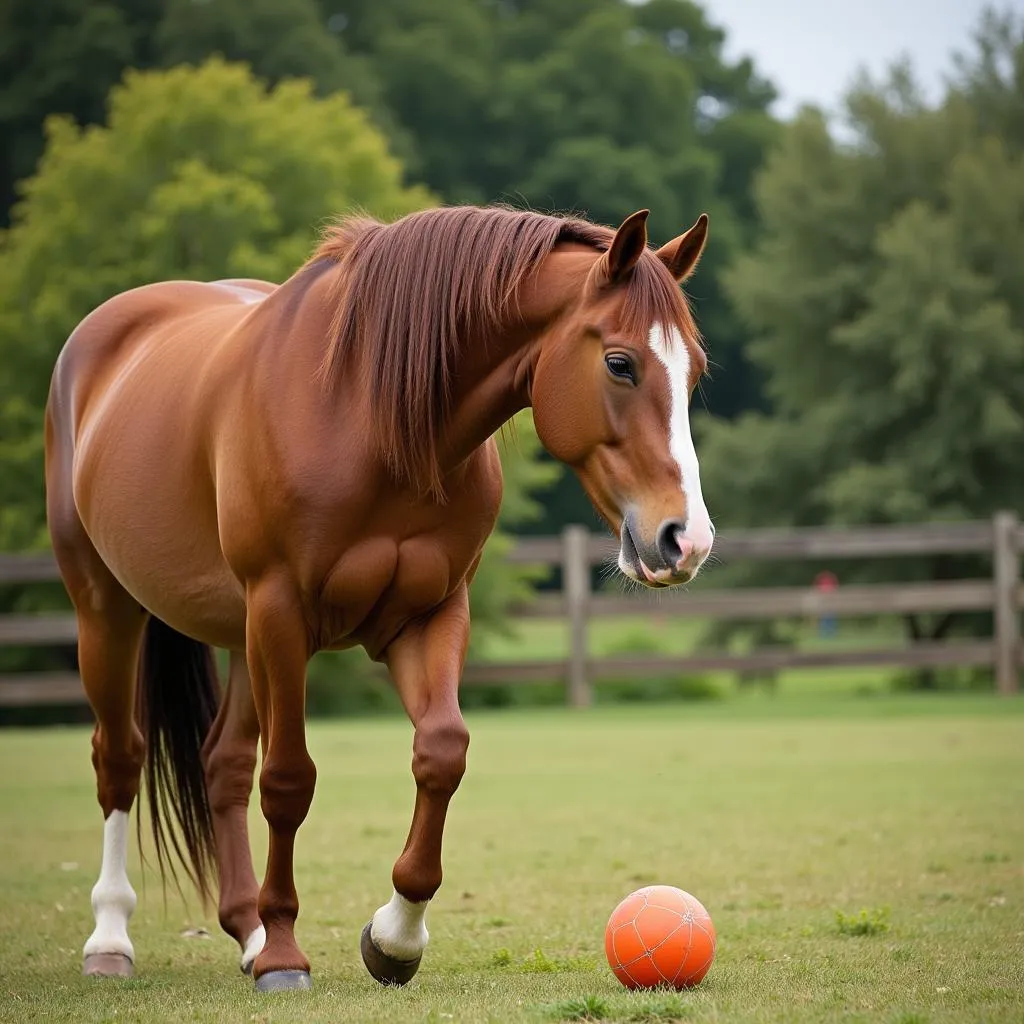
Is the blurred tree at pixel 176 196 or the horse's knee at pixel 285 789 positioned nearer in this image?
the horse's knee at pixel 285 789

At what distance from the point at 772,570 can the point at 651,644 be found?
229 centimetres

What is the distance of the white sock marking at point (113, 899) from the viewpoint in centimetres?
511

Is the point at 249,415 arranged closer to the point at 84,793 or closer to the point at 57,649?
the point at 84,793

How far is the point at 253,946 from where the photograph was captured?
16.4ft

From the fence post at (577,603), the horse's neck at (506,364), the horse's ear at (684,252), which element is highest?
the horse's ear at (684,252)

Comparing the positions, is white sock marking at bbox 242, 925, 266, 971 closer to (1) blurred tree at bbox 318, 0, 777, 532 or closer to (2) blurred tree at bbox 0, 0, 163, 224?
(2) blurred tree at bbox 0, 0, 163, 224

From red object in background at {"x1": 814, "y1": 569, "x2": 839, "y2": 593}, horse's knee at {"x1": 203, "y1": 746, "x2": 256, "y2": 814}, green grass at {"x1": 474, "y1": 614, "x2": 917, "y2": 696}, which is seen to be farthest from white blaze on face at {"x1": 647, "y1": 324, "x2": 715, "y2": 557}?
red object in background at {"x1": 814, "y1": 569, "x2": 839, "y2": 593}

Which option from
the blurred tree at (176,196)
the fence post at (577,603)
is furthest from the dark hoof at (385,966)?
the blurred tree at (176,196)

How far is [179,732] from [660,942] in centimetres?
255

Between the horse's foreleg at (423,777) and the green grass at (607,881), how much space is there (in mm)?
126

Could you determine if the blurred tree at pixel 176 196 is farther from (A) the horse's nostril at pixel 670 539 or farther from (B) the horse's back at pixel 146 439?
(A) the horse's nostril at pixel 670 539

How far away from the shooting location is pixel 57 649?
19.5 meters

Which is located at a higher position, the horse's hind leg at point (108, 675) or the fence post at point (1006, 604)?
the horse's hind leg at point (108, 675)

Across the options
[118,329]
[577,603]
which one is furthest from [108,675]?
[577,603]
